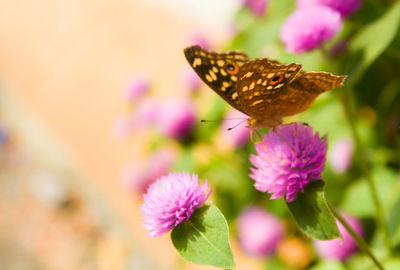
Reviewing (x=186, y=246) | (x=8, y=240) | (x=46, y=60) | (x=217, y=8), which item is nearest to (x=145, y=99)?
(x=186, y=246)

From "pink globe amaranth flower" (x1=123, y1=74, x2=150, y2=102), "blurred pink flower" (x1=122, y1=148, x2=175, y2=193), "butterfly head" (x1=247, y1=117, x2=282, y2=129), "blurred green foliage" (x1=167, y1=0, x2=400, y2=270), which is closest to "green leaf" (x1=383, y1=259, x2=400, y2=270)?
"blurred green foliage" (x1=167, y1=0, x2=400, y2=270)

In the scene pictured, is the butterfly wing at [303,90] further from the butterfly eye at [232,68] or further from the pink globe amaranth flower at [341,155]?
the pink globe amaranth flower at [341,155]

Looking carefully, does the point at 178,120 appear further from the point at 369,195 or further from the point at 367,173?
the point at 367,173

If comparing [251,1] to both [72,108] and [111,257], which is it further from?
[72,108]

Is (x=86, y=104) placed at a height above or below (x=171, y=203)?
below

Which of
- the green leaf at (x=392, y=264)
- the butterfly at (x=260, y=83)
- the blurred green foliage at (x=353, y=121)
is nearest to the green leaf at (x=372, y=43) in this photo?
the blurred green foliage at (x=353, y=121)

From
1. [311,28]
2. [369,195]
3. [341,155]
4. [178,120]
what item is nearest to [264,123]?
[311,28]
